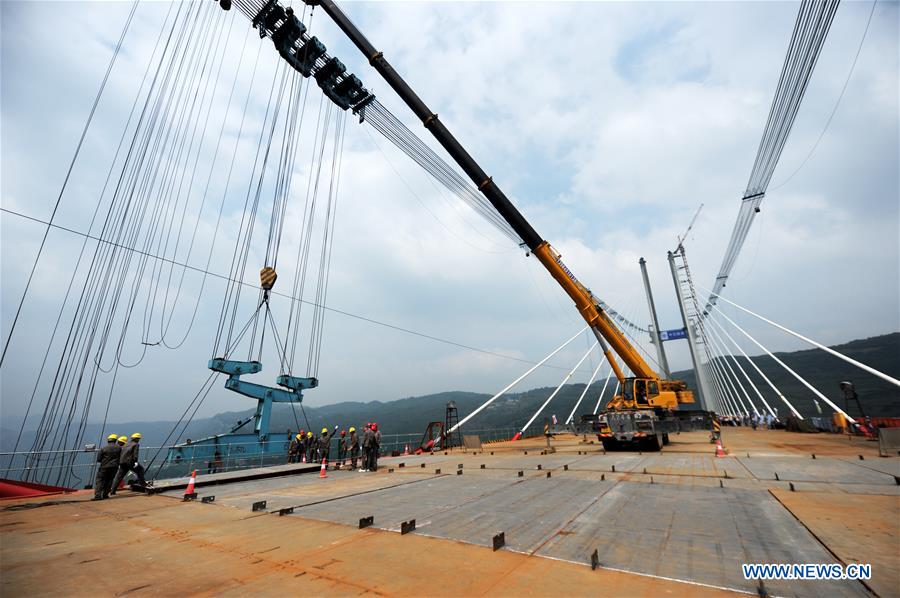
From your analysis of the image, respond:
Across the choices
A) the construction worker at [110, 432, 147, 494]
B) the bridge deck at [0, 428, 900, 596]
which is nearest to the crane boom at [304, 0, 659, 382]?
the bridge deck at [0, 428, 900, 596]

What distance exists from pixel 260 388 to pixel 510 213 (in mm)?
16870

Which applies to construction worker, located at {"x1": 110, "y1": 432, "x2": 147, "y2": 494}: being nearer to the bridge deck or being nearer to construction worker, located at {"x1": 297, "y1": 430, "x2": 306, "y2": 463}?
the bridge deck

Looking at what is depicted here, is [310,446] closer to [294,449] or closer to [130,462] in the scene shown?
[294,449]

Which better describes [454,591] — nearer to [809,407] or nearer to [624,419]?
[624,419]

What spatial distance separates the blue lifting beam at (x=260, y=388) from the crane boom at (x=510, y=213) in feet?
48.9

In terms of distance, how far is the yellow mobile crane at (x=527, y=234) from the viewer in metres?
17.1

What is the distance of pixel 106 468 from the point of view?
902 centimetres

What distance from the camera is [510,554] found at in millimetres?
4434

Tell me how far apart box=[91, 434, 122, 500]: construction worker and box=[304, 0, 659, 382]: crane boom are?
18.8 metres

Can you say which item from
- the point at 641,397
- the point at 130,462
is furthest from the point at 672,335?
the point at 130,462

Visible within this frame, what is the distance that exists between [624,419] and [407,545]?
1481 cm

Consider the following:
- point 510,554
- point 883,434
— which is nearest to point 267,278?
point 510,554

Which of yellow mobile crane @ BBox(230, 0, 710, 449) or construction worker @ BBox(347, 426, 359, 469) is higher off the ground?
yellow mobile crane @ BBox(230, 0, 710, 449)

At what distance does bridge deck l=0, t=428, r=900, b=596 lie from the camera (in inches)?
146
